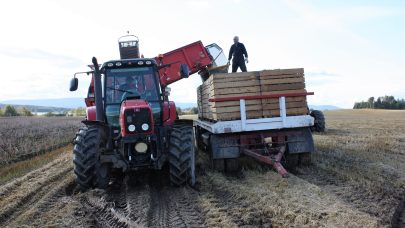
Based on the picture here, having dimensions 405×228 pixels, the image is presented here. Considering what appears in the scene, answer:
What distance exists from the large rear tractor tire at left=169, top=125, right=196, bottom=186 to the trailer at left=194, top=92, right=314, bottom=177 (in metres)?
1.41

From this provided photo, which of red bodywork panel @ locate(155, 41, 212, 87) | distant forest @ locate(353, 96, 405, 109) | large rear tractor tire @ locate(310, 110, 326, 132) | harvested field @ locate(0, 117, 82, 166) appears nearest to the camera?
red bodywork panel @ locate(155, 41, 212, 87)

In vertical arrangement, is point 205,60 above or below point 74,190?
above

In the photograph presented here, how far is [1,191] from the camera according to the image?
8.70m

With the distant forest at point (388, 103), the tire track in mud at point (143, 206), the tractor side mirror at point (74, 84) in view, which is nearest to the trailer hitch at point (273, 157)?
the tire track in mud at point (143, 206)

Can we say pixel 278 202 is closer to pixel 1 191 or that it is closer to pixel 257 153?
pixel 257 153

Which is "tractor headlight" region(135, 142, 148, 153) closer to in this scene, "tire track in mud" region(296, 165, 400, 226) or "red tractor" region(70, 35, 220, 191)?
"red tractor" region(70, 35, 220, 191)

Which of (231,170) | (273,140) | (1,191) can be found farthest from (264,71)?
(1,191)

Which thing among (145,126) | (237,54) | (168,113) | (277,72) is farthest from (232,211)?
(237,54)

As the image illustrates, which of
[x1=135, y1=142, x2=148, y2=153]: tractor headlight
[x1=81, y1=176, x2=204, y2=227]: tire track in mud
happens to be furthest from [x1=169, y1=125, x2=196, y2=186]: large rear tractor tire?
[x1=135, y1=142, x2=148, y2=153]: tractor headlight

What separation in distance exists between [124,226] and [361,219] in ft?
10.0

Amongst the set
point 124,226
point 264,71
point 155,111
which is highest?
point 264,71

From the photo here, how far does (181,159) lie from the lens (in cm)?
825

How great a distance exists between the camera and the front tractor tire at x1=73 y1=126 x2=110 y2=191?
8086 millimetres

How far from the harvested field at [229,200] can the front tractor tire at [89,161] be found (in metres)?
0.22
